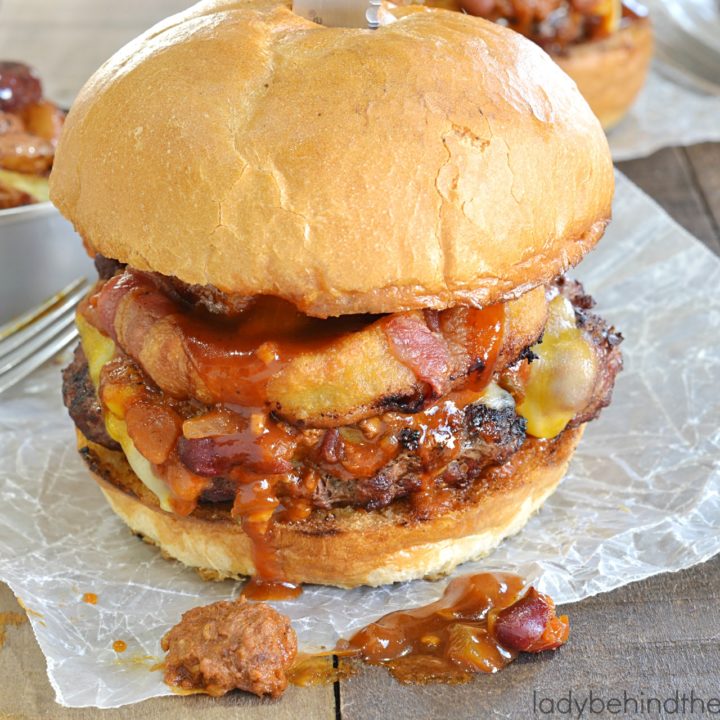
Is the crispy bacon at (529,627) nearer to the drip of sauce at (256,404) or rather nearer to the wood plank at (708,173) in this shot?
the drip of sauce at (256,404)

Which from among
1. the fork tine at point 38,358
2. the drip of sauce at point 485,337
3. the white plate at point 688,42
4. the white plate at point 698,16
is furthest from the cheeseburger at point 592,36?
the drip of sauce at point 485,337

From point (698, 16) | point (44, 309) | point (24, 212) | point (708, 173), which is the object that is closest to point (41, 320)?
point (44, 309)

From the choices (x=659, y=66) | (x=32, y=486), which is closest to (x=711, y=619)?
(x=32, y=486)

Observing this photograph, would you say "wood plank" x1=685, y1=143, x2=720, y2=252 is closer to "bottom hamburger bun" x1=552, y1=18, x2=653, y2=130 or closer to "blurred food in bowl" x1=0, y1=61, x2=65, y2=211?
"bottom hamburger bun" x1=552, y1=18, x2=653, y2=130

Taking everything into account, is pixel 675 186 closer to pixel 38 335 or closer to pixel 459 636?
pixel 38 335

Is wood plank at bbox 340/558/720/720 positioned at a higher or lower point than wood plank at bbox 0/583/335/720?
higher

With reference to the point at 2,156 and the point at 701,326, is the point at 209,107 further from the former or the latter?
the point at 701,326

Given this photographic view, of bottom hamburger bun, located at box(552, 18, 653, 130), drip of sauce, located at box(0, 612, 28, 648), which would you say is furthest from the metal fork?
bottom hamburger bun, located at box(552, 18, 653, 130)
